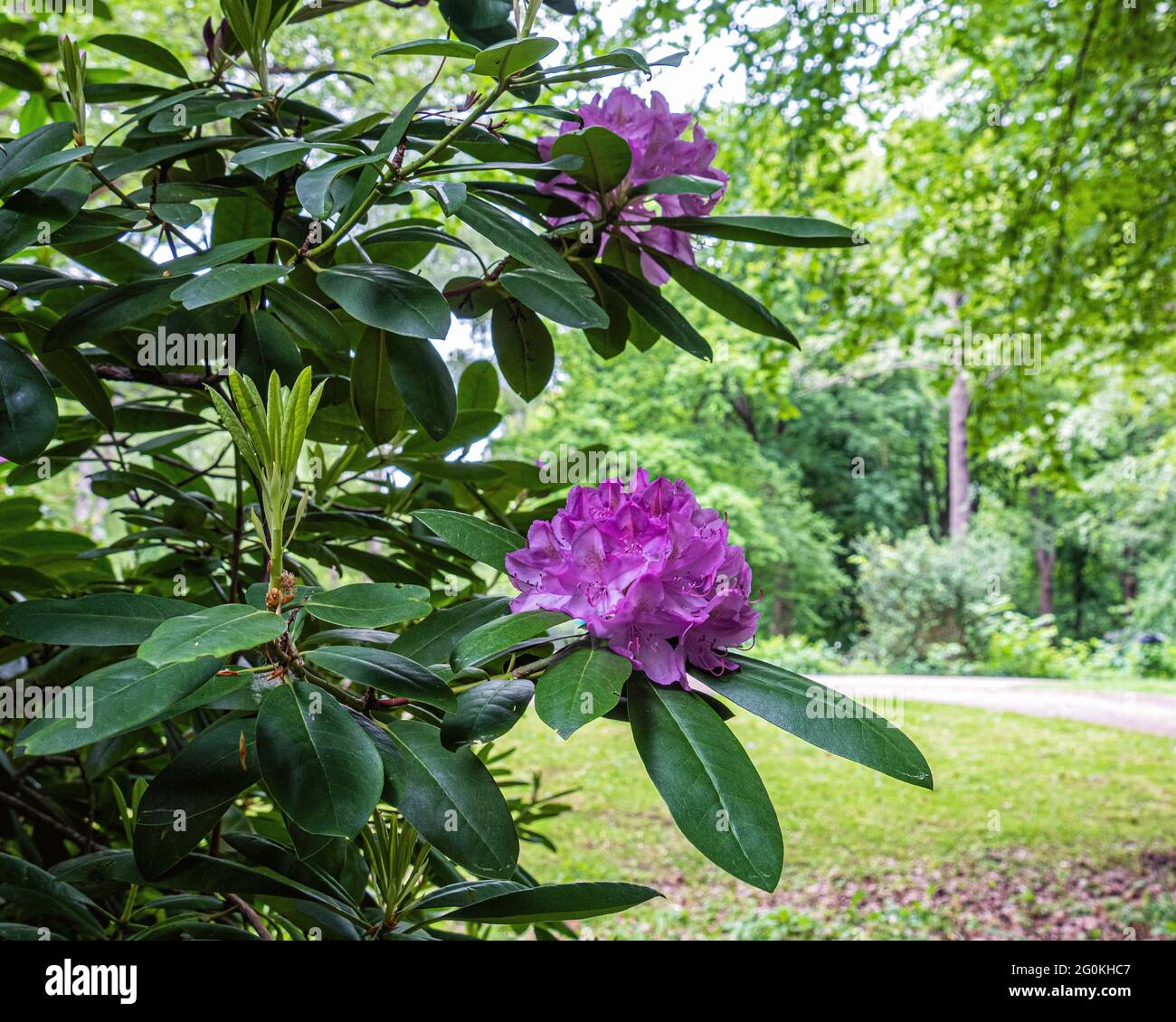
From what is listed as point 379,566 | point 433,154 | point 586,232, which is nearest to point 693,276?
point 586,232

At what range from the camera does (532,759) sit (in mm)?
6227

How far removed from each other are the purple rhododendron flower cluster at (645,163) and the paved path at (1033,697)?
20.0ft

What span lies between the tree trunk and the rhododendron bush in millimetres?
12714

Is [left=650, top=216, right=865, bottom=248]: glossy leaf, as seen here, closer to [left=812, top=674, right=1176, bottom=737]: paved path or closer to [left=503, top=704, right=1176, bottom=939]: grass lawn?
[left=503, top=704, right=1176, bottom=939]: grass lawn

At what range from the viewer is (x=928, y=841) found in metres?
4.79

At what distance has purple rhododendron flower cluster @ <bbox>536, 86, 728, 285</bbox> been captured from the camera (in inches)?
25.0

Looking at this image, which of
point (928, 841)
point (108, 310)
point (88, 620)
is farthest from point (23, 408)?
point (928, 841)

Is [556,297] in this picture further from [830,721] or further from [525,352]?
[830,721]

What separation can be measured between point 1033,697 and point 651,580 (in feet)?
27.0

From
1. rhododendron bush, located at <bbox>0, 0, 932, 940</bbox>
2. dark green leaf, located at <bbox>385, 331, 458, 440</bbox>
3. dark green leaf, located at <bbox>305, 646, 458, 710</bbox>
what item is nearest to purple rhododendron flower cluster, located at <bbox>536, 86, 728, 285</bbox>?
rhododendron bush, located at <bbox>0, 0, 932, 940</bbox>

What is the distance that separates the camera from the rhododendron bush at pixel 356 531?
0.40m

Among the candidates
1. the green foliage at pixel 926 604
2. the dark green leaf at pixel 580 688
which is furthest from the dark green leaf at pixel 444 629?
the green foliage at pixel 926 604

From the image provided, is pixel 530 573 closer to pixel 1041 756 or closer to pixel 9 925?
pixel 9 925
